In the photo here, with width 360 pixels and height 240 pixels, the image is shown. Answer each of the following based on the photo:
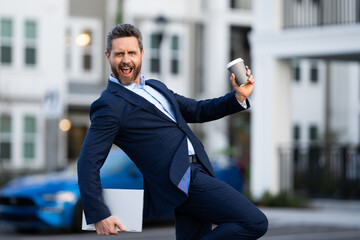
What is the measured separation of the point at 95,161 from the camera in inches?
183

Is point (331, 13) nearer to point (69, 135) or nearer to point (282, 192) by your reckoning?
point (282, 192)

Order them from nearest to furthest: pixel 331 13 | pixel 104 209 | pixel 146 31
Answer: pixel 104 209 < pixel 331 13 < pixel 146 31

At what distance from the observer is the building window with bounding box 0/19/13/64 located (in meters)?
30.7

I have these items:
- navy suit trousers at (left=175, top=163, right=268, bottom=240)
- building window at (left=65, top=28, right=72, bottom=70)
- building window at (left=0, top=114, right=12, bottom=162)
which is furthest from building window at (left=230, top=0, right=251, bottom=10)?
navy suit trousers at (left=175, top=163, right=268, bottom=240)

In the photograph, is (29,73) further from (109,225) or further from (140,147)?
(109,225)

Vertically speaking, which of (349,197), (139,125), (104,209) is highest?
(139,125)

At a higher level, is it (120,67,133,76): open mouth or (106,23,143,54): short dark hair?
(106,23,143,54): short dark hair

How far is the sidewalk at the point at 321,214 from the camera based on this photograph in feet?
53.5

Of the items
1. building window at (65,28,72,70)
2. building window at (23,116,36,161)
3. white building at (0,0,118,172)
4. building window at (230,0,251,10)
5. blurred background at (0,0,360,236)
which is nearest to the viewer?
blurred background at (0,0,360,236)

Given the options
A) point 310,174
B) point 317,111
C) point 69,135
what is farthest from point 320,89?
point 310,174

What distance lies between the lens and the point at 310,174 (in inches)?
771

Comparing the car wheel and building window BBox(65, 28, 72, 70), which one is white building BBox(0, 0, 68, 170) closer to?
building window BBox(65, 28, 72, 70)

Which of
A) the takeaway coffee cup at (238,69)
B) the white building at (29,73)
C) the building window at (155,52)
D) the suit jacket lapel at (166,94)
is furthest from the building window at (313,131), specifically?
the takeaway coffee cup at (238,69)

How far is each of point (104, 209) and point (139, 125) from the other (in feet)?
1.67
